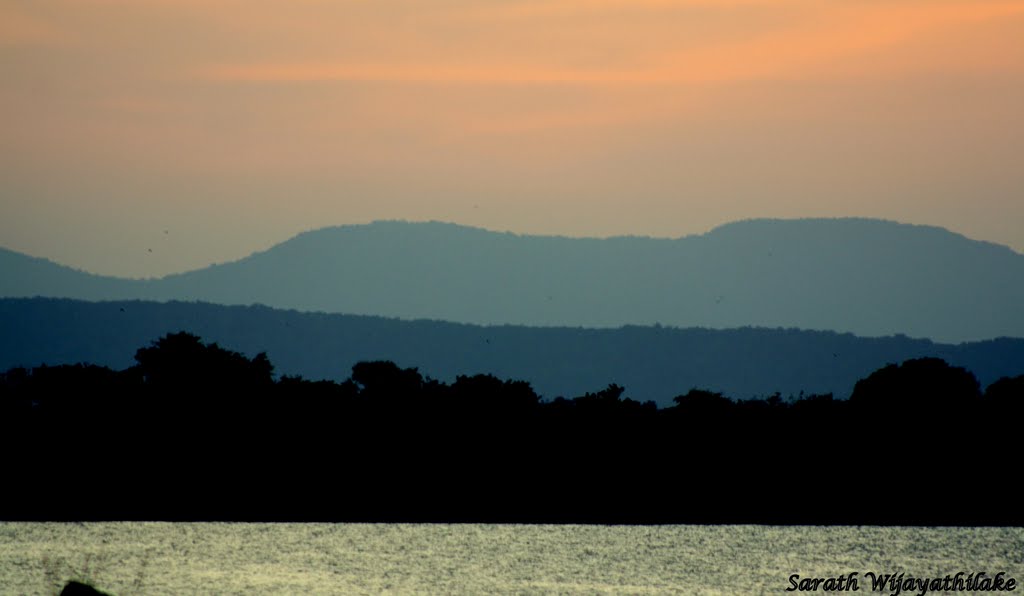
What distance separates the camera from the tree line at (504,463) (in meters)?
39.3

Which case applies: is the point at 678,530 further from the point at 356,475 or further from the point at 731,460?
the point at 356,475

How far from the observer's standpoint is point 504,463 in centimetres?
4178

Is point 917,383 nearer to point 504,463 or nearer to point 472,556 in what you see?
point 504,463

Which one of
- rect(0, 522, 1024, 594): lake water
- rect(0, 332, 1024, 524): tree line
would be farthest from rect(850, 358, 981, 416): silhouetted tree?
rect(0, 522, 1024, 594): lake water

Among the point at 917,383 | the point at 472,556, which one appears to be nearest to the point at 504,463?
the point at 472,556

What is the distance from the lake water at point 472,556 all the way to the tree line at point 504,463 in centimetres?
330

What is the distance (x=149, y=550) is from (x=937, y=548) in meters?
16.4

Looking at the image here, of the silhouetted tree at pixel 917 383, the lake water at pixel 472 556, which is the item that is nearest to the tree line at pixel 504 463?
Answer: the lake water at pixel 472 556

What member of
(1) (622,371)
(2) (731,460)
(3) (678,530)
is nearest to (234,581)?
(3) (678,530)

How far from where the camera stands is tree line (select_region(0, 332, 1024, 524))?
3934 cm

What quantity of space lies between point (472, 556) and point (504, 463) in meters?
11.6

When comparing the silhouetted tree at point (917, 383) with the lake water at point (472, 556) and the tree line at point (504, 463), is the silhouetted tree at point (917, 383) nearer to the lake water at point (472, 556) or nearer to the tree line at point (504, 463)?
the tree line at point (504, 463)

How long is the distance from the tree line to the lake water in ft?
10.8

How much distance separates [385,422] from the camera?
42625mm
